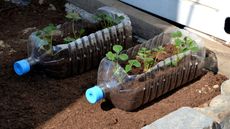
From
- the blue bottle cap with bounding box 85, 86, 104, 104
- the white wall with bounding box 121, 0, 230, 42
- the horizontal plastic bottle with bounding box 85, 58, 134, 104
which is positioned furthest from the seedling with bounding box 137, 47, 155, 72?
the white wall with bounding box 121, 0, 230, 42

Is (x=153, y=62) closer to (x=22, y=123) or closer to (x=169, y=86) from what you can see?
(x=169, y=86)

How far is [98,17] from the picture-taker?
3.13 metres

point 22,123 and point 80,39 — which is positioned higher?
point 80,39

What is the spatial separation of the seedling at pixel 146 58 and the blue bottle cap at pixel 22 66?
0.68 metres

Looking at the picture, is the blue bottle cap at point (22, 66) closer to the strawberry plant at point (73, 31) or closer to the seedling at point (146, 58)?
the strawberry plant at point (73, 31)

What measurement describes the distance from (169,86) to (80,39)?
65 cm

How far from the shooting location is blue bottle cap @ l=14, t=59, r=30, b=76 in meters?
2.77

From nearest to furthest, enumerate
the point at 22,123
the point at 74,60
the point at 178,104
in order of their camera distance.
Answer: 1. the point at 22,123
2. the point at 178,104
3. the point at 74,60

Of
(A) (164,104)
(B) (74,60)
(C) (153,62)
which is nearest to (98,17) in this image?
(B) (74,60)

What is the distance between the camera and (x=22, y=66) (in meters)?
2.76

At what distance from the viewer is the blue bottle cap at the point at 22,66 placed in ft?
9.09

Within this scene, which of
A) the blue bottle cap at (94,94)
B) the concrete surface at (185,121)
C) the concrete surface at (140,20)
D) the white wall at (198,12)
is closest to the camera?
the concrete surface at (185,121)

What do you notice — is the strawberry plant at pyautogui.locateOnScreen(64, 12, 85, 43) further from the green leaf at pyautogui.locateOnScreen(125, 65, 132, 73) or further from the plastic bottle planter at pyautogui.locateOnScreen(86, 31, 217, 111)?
the green leaf at pyautogui.locateOnScreen(125, 65, 132, 73)

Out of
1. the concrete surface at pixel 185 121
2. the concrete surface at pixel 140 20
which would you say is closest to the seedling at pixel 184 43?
the concrete surface at pixel 140 20
